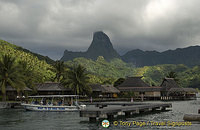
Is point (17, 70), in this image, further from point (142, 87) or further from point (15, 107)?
point (142, 87)

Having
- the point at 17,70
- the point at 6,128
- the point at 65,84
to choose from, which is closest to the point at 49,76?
the point at 65,84

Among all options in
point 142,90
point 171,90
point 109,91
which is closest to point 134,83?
point 142,90

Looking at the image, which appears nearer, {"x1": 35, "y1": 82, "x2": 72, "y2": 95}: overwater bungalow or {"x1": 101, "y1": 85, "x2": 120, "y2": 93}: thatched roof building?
{"x1": 35, "y1": 82, "x2": 72, "y2": 95}: overwater bungalow

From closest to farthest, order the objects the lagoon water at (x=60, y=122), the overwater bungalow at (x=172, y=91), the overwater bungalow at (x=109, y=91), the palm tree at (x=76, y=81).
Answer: the lagoon water at (x=60, y=122)
the palm tree at (x=76, y=81)
the overwater bungalow at (x=109, y=91)
the overwater bungalow at (x=172, y=91)

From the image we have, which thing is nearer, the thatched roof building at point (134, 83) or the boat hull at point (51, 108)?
the boat hull at point (51, 108)

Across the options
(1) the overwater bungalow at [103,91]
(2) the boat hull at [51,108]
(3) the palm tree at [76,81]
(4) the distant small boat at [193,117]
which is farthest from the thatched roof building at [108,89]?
(4) the distant small boat at [193,117]

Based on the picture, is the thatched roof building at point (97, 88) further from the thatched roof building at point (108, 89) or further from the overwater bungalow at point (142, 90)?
the overwater bungalow at point (142, 90)

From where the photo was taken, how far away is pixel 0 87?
6078 cm

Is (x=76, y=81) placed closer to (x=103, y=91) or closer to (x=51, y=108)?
(x=103, y=91)

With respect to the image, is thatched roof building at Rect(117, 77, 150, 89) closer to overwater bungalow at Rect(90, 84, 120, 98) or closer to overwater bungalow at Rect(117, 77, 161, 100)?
overwater bungalow at Rect(117, 77, 161, 100)

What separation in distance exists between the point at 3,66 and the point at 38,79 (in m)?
28.9

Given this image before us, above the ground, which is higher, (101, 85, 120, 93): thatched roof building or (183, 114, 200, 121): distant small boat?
(101, 85, 120, 93): thatched roof building

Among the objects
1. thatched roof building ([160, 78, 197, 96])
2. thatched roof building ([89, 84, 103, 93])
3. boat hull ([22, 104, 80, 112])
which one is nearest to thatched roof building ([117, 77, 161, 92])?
thatched roof building ([160, 78, 197, 96])

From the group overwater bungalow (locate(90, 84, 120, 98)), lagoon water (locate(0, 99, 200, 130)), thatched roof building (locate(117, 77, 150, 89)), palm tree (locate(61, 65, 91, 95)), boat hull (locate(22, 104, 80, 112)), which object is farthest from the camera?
thatched roof building (locate(117, 77, 150, 89))
